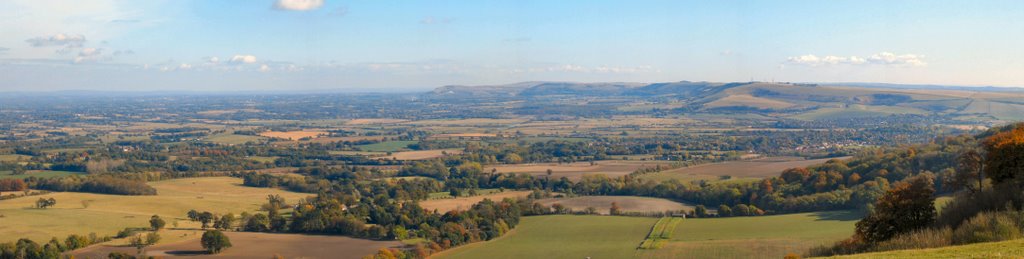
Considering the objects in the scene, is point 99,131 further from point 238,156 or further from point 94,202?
point 94,202

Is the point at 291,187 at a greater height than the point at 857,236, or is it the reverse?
the point at 857,236

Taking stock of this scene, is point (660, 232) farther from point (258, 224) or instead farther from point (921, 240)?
point (921, 240)

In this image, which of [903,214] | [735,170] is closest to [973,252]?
[903,214]

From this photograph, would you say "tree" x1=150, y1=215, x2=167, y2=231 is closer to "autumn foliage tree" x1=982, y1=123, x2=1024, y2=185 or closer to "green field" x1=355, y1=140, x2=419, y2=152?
"autumn foliage tree" x1=982, y1=123, x2=1024, y2=185

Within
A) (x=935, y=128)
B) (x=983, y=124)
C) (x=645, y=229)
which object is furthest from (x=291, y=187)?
(x=983, y=124)

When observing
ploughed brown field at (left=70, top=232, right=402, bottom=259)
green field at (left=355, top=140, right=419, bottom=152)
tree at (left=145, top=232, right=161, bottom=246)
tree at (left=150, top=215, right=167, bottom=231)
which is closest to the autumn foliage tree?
ploughed brown field at (left=70, top=232, right=402, bottom=259)

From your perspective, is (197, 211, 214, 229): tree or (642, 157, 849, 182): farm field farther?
(642, 157, 849, 182): farm field
